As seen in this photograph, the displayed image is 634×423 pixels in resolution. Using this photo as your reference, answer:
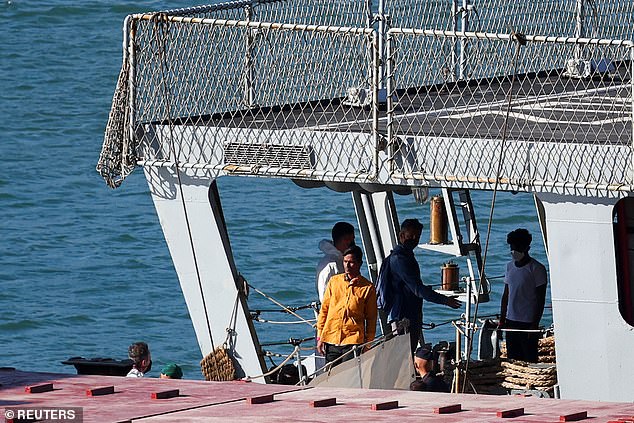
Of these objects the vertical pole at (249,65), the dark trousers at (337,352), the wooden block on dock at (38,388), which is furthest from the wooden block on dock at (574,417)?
the vertical pole at (249,65)

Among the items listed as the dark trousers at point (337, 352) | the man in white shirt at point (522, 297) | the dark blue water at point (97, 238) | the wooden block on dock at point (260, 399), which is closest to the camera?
the wooden block on dock at point (260, 399)

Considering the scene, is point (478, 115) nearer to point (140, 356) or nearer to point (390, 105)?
point (390, 105)

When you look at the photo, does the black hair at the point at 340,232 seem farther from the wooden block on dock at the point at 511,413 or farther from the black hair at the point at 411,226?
the wooden block on dock at the point at 511,413

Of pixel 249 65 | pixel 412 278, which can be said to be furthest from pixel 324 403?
pixel 249 65

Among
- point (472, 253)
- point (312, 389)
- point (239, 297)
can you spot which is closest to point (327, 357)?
point (239, 297)

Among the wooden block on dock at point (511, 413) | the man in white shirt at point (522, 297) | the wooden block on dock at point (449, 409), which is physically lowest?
the wooden block on dock at point (511, 413)

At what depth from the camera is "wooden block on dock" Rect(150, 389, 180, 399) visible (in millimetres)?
9992

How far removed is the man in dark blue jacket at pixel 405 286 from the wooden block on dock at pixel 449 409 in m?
4.29

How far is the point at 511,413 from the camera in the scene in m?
9.40

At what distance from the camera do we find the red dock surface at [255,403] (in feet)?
30.6

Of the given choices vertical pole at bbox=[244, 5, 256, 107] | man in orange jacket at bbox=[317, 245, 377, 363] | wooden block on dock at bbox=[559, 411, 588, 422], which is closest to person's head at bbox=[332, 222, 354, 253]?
man in orange jacket at bbox=[317, 245, 377, 363]

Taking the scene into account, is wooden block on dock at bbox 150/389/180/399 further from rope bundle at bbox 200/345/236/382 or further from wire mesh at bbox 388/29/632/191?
rope bundle at bbox 200/345/236/382

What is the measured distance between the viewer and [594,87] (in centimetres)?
1653

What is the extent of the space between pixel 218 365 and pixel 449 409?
4880mm
